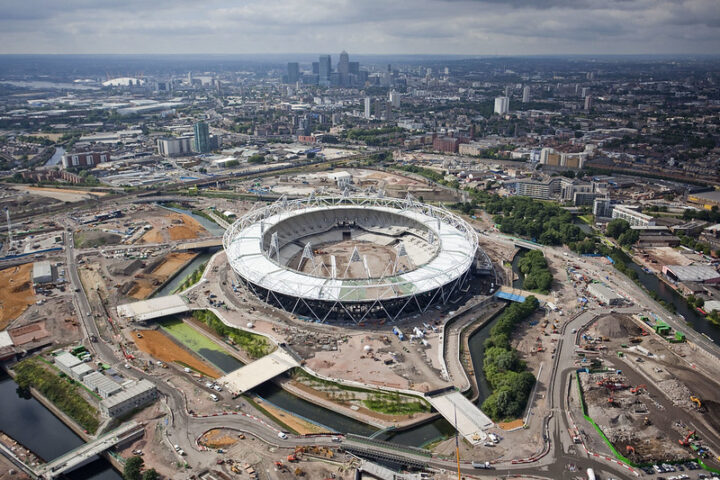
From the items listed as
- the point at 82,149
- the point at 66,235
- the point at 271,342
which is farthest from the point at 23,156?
the point at 271,342

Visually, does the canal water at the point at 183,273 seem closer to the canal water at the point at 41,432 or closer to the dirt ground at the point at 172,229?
the dirt ground at the point at 172,229

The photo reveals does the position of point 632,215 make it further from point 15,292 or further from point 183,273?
point 15,292

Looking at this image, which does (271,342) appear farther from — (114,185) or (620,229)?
(114,185)

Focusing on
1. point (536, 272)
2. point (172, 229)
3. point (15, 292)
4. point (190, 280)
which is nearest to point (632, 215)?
point (536, 272)

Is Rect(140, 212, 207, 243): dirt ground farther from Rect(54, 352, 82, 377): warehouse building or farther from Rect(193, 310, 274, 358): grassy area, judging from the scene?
Rect(54, 352, 82, 377): warehouse building

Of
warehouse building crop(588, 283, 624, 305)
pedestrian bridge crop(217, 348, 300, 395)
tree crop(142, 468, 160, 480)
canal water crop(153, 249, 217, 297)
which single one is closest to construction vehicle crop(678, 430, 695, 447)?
warehouse building crop(588, 283, 624, 305)
